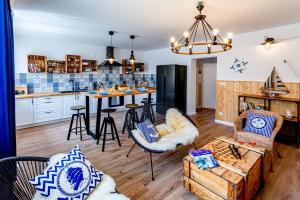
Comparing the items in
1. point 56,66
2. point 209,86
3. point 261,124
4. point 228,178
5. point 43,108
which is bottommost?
point 228,178

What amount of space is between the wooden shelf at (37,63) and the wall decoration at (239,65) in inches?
205

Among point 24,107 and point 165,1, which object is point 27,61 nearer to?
point 24,107

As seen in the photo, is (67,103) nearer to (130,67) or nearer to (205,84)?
(130,67)

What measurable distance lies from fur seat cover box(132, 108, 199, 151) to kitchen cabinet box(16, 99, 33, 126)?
133 inches

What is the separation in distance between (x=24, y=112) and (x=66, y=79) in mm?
1599

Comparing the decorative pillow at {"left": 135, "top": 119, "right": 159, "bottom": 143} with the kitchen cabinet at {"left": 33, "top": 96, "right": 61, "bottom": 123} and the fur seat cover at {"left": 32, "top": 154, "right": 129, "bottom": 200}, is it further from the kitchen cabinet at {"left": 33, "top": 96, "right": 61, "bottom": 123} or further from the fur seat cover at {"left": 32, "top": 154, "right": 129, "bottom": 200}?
the kitchen cabinet at {"left": 33, "top": 96, "right": 61, "bottom": 123}

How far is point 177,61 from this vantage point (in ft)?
20.8

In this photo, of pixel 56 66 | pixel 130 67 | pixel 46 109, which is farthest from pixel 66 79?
pixel 130 67

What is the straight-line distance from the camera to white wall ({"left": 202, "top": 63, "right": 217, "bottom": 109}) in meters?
7.19

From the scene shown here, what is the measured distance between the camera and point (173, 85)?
5797mm

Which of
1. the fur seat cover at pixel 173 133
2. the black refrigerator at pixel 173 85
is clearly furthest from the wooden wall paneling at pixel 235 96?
the fur seat cover at pixel 173 133

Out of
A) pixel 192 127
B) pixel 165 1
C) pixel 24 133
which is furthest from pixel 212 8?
pixel 24 133

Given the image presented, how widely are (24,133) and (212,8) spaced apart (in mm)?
4798

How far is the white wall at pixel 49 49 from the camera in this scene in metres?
4.83
